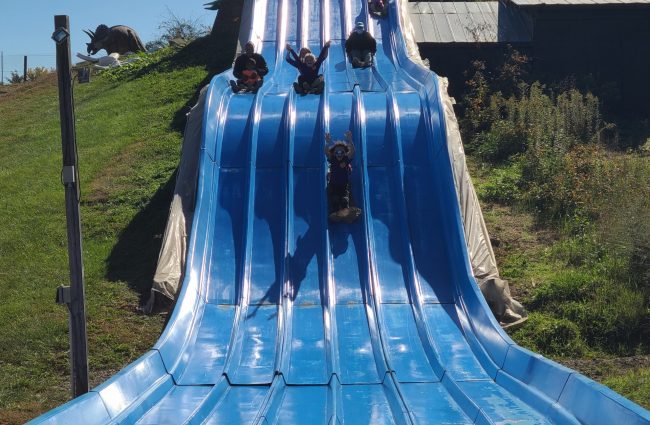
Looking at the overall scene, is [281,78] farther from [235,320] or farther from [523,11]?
[235,320]

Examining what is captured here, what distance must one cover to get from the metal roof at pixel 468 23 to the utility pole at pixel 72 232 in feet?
37.7

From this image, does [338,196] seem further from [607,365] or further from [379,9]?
[379,9]

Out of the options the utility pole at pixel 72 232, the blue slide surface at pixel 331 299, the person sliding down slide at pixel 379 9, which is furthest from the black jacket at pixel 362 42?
the utility pole at pixel 72 232

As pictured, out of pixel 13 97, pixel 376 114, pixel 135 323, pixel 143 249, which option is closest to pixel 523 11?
pixel 376 114

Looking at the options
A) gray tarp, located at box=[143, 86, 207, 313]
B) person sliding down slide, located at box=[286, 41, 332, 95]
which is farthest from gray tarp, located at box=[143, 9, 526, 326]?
person sliding down slide, located at box=[286, 41, 332, 95]

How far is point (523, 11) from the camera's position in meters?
20.5

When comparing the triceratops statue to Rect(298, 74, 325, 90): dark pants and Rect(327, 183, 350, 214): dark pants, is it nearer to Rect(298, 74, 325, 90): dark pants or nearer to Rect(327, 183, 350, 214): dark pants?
Rect(298, 74, 325, 90): dark pants

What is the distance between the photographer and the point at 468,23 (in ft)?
67.5

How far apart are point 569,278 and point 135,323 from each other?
18.5 ft

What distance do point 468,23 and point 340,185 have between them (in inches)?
372

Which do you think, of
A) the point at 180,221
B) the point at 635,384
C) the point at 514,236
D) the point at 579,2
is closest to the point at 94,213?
the point at 180,221

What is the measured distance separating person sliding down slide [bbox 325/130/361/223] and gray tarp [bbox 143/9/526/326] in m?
1.48

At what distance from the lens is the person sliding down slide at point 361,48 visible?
17906 millimetres

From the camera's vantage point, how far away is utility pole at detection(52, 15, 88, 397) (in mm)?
9125
